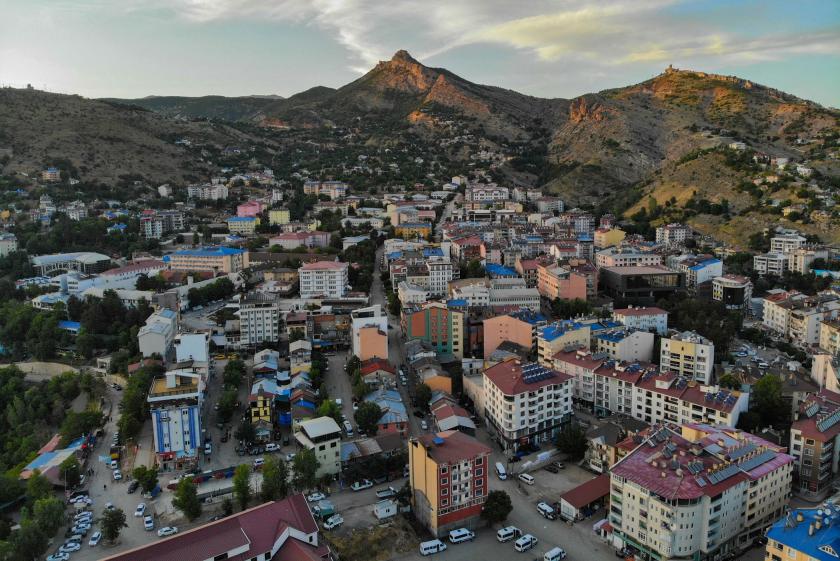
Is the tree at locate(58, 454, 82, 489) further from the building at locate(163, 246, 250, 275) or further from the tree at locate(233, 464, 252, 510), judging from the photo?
the building at locate(163, 246, 250, 275)

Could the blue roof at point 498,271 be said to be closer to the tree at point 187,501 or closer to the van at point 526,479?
the van at point 526,479

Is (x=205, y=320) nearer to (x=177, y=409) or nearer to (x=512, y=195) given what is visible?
(x=177, y=409)

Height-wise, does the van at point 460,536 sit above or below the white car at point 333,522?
below

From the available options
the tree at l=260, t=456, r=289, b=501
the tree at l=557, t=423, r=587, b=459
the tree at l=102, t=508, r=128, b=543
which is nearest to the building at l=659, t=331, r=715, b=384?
the tree at l=557, t=423, r=587, b=459

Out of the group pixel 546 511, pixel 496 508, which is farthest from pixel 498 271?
pixel 496 508

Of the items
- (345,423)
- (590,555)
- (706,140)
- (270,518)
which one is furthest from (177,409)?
(706,140)

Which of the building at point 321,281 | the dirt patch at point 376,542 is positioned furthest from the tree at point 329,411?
the building at point 321,281

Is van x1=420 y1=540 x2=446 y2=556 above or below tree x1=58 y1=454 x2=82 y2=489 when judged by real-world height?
below
